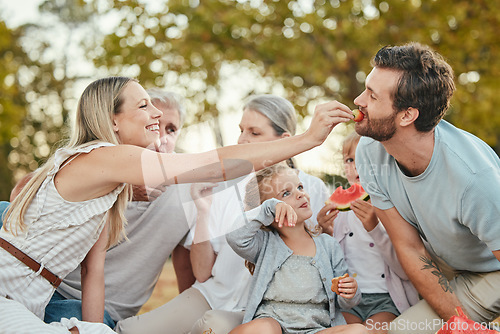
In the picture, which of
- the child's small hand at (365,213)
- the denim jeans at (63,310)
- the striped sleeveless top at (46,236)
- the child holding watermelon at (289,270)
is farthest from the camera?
the child's small hand at (365,213)

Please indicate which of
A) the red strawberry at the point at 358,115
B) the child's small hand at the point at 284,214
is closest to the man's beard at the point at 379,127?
the red strawberry at the point at 358,115

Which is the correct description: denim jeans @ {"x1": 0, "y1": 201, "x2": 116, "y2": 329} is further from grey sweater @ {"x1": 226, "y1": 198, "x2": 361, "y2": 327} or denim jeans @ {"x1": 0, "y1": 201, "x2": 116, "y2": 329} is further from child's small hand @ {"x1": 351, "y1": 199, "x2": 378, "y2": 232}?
child's small hand @ {"x1": 351, "y1": 199, "x2": 378, "y2": 232}

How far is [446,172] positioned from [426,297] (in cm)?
79

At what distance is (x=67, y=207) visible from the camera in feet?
9.41

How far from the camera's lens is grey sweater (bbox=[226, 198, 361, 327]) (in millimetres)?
3197

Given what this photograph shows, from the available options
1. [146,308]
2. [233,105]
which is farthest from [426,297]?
[233,105]

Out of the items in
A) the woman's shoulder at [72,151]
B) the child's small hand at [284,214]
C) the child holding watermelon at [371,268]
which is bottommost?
the child holding watermelon at [371,268]

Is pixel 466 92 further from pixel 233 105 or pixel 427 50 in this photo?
pixel 427 50

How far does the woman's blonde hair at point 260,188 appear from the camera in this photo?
3.51 m

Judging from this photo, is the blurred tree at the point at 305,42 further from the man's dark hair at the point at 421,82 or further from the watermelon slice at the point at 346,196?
the man's dark hair at the point at 421,82

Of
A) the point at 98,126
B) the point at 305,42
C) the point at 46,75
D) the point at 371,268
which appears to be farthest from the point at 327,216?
the point at 46,75

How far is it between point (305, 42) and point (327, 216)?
8.99m

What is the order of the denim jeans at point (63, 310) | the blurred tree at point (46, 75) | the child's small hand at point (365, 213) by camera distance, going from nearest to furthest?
the denim jeans at point (63, 310), the child's small hand at point (365, 213), the blurred tree at point (46, 75)

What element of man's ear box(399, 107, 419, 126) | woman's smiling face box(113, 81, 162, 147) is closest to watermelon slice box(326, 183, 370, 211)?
man's ear box(399, 107, 419, 126)
